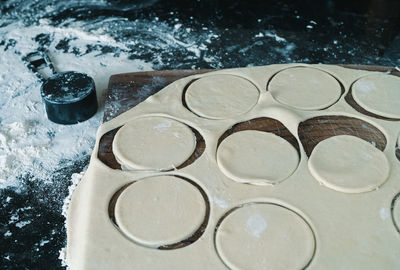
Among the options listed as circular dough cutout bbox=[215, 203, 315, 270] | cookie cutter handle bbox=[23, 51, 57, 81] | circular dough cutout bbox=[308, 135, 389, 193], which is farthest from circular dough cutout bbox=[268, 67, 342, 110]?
cookie cutter handle bbox=[23, 51, 57, 81]

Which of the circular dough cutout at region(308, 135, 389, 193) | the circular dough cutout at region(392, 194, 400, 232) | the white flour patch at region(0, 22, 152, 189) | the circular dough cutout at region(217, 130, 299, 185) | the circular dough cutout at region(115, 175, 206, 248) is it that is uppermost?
the circular dough cutout at region(308, 135, 389, 193)

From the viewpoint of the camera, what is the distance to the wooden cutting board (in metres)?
1.43

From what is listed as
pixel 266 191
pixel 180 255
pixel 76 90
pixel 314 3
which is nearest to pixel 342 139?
pixel 266 191

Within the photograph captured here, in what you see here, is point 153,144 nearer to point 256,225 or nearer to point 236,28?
point 256,225

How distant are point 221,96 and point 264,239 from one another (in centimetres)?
63

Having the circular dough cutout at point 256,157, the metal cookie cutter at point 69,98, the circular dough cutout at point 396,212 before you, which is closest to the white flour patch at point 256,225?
the circular dough cutout at point 256,157

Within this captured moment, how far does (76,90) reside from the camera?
167cm

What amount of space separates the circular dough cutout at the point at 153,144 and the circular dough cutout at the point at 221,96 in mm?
123

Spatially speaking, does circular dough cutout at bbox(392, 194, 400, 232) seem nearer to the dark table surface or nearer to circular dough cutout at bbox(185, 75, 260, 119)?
circular dough cutout at bbox(185, 75, 260, 119)

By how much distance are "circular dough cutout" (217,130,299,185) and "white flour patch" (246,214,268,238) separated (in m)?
0.12

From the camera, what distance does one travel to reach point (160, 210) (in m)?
1.20

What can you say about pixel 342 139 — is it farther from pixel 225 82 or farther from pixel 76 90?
pixel 76 90

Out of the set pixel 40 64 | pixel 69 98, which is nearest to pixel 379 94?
pixel 69 98

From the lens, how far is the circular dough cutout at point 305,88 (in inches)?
61.2
